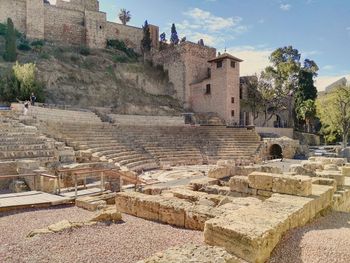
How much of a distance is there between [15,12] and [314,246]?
49.6m

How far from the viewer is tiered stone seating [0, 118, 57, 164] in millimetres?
11945

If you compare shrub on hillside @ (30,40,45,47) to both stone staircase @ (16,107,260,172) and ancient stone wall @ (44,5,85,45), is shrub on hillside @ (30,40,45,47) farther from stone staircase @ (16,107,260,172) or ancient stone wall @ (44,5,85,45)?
stone staircase @ (16,107,260,172)

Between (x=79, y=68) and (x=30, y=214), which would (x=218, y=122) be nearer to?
(x=79, y=68)

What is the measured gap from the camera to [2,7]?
41875mm

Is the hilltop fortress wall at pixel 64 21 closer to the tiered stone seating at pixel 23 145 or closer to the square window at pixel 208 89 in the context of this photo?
the square window at pixel 208 89

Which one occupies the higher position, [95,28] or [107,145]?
[95,28]

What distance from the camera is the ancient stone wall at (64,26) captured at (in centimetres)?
4503

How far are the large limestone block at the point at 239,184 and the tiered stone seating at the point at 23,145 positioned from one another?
25.6 feet

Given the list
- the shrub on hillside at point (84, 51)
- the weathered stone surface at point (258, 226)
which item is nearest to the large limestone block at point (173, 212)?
the weathered stone surface at point (258, 226)

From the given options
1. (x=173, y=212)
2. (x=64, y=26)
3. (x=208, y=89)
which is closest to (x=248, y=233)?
(x=173, y=212)

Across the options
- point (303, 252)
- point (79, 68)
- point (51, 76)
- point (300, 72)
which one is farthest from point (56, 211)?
point (300, 72)

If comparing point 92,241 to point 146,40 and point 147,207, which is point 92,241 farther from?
point 146,40

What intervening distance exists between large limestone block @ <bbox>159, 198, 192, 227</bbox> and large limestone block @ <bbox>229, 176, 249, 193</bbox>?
2.45 m

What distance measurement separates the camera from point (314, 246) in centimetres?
448
